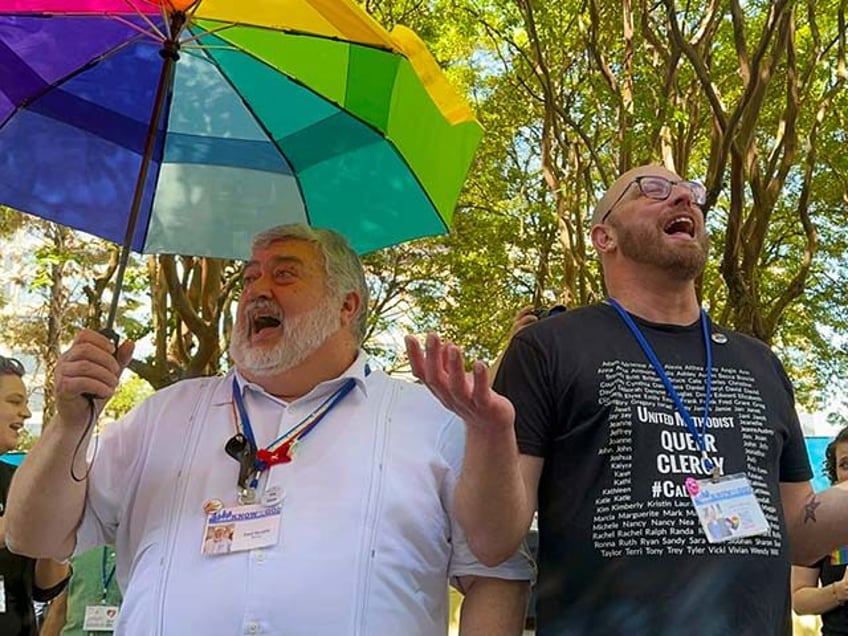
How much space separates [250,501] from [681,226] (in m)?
1.45

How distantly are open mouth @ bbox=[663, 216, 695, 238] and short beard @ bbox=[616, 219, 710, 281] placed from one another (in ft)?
0.14

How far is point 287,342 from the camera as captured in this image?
103 inches

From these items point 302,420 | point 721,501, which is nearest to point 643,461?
point 721,501

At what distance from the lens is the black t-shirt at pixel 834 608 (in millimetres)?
4004

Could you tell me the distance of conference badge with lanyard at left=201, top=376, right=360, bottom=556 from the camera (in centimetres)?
225

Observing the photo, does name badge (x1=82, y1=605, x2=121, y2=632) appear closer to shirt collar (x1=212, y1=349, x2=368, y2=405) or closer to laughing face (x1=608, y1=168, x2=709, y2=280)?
shirt collar (x1=212, y1=349, x2=368, y2=405)

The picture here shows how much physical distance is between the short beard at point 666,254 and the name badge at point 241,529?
1252mm

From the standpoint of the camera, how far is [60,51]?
286 cm

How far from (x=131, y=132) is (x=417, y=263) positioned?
13.4m

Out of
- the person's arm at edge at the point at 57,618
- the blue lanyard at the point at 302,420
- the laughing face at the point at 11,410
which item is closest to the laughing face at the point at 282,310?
the blue lanyard at the point at 302,420

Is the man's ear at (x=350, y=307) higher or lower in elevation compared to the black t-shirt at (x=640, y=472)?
higher

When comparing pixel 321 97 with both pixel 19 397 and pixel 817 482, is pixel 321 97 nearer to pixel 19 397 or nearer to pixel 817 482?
pixel 19 397

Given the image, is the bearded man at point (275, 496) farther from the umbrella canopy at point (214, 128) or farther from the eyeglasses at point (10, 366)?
the eyeglasses at point (10, 366)

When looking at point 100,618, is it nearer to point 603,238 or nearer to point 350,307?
point 350,307
